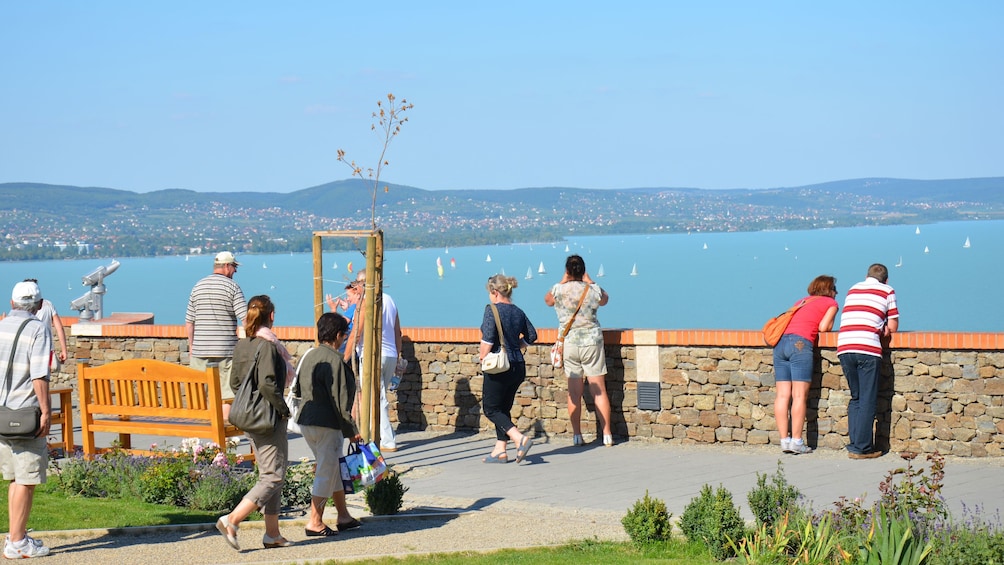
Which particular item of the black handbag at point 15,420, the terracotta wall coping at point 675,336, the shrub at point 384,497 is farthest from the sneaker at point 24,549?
the terracotta wall coping at point 675,336

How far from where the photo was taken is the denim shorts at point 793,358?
10.7 m

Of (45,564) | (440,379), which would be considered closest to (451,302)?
(440,379)

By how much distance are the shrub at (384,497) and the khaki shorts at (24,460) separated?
217 cm

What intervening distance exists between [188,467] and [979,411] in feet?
20.9

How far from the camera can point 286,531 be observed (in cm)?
769

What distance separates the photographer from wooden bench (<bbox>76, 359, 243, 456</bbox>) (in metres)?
9.55

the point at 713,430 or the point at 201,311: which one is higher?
the point at 201,311

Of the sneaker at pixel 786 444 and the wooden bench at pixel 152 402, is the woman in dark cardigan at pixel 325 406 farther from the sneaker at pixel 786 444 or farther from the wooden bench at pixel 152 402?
the sneaker at pixel 786 444

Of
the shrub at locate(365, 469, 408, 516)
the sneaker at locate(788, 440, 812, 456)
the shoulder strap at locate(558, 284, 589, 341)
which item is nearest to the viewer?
the shrub at locate(365, 469, 408, 516)

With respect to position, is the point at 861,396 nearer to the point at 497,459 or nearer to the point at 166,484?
the point at 497,459

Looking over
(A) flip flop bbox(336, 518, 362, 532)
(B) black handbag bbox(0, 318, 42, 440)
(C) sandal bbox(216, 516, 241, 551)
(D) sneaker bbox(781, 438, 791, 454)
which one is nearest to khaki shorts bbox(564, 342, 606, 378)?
(D) sneaker bbox(781, 438, 791, 454)

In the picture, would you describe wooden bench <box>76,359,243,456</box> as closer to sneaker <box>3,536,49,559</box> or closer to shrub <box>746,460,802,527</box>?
sneaker <box>3,536,49,559</box>

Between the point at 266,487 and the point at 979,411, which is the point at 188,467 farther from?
the point at 979,411

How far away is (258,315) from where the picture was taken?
727cm
